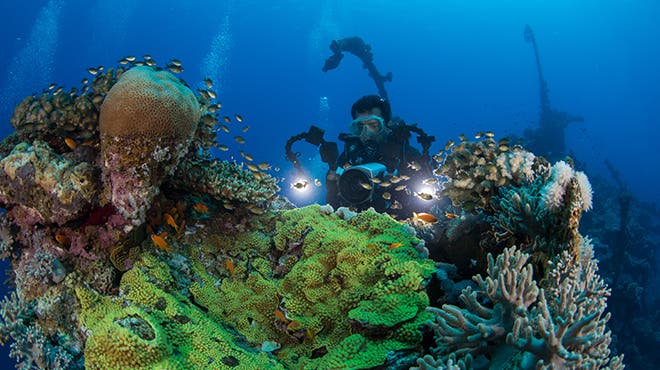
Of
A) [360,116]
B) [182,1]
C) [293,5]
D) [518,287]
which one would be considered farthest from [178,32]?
[518,287]

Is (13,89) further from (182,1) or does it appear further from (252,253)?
(252,253)

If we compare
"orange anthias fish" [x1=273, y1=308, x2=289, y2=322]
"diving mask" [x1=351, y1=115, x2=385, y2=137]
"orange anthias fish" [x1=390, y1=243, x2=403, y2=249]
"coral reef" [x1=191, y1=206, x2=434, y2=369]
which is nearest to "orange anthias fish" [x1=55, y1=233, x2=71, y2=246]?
"coral reef" [x1=191, y1=206, x2=434, y2=369]

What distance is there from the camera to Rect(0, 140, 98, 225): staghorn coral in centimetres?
372

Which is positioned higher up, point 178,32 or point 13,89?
point 178,32

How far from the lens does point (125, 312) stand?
306 centimetres

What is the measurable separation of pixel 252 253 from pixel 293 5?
93.6 metres

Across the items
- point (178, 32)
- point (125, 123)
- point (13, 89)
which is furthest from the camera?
point (178, 32)

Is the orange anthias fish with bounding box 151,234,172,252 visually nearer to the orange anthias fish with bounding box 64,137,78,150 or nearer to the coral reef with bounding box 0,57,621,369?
the coral reef with bounding box 0,57,621,369

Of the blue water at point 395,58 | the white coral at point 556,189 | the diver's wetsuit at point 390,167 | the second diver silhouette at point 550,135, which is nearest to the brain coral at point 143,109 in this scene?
the white coral at point 556,189

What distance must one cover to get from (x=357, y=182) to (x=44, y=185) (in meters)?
4.47

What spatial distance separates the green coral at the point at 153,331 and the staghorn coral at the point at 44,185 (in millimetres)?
853

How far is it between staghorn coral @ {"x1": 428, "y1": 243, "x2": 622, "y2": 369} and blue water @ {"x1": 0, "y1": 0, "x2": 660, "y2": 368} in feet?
247

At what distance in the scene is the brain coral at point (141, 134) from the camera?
→ 3.49 m

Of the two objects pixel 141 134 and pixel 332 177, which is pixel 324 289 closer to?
pixel 141 134
